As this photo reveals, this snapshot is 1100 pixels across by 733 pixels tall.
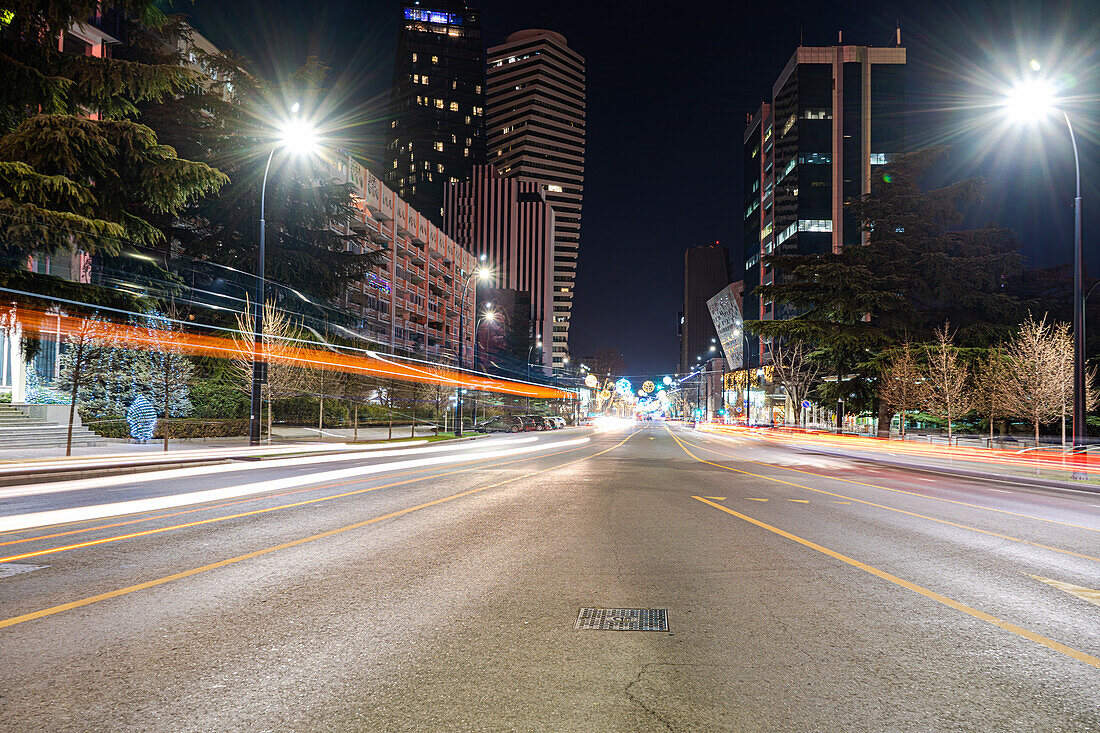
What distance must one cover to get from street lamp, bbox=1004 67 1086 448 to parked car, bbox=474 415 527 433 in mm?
42699

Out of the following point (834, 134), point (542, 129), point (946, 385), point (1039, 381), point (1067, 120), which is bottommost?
point (946, 385)

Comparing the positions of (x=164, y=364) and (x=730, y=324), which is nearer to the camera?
(x=164, y=364)

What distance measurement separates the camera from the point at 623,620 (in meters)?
4.73

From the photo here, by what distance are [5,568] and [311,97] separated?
35890 mm

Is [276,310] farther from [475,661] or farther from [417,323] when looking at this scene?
[417,323]

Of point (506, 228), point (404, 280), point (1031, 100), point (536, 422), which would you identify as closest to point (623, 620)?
point (1031, 100)

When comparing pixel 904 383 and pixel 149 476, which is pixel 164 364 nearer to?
pixel 149 476

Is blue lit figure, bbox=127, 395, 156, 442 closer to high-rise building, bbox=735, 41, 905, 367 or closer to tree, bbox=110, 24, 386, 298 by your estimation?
tree, bbox=110, 24, 386, 298

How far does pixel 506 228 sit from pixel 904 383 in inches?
5567

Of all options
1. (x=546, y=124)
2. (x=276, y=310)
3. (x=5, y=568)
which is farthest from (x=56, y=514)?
(x=546, y=124)

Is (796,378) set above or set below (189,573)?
above

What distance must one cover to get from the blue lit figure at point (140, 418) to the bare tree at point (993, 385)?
1559 inches

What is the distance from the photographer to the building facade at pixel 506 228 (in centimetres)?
16288

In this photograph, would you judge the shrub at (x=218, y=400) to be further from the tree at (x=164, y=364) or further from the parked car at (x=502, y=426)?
the parked car at (x=502, y=426)
